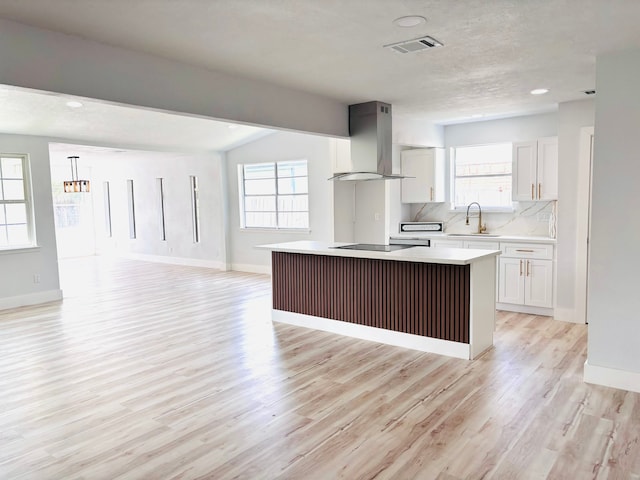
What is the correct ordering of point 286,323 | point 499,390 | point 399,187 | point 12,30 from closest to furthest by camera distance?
point 12,30 → point 499,390 → point 286,323 → point 399,187

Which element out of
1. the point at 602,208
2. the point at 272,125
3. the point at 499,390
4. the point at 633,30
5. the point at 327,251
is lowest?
the point at 499,390

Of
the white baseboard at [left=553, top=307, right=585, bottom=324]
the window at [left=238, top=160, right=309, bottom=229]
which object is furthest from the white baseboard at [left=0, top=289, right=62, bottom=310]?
the white baseboard at [left=553, top=307, right=585, bottom=324]

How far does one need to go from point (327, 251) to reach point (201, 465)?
2.69 metres

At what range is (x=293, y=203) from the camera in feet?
28.5

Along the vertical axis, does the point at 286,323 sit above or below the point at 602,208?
below

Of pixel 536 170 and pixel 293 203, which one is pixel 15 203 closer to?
pixel 293 203

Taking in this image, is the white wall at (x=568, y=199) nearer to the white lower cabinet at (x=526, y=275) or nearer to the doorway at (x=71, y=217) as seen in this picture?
the white lower cabinet at (x=526, y=275)

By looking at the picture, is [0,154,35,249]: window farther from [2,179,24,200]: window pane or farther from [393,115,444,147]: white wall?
[393,115,444,147]: white wall

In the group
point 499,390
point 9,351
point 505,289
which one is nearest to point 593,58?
point 499,390

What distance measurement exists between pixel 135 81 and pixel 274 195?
569cm

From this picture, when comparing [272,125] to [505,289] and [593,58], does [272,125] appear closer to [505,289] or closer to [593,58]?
[593,58]

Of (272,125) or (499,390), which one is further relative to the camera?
(272,125)

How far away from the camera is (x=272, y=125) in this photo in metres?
4.34

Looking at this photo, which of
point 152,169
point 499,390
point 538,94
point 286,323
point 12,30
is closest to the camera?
point 12,30
